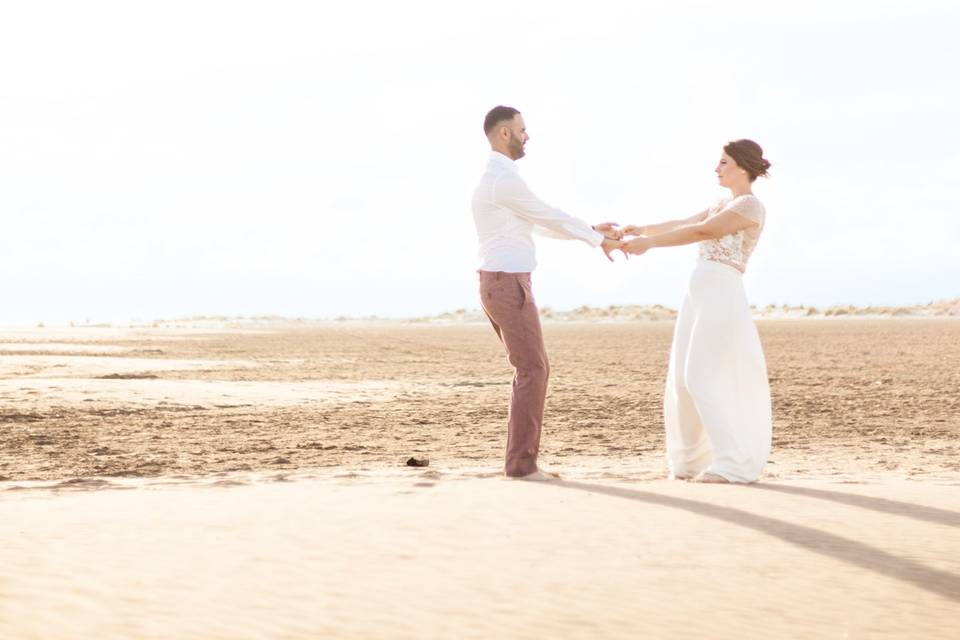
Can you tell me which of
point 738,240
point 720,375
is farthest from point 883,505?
point 738,240

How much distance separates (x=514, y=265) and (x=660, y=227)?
1.27m

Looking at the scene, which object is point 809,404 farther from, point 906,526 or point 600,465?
point 906,526

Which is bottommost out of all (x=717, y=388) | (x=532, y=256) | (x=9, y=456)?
(x=9, y=456)

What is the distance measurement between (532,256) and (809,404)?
7.60 meters

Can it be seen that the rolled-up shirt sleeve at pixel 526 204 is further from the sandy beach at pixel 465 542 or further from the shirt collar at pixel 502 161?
the sandy beach at pixel 465 542

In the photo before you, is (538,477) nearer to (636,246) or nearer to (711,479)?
(711,479)

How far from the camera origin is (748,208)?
20.4 ft

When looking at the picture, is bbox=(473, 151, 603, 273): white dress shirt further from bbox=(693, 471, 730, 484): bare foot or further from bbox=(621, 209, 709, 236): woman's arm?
bbox=(693, 471, 730, 484): bare foot

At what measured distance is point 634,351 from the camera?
89.0ft

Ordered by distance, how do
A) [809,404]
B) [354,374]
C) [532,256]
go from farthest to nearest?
[354,374] < [809,404] < [532,256]

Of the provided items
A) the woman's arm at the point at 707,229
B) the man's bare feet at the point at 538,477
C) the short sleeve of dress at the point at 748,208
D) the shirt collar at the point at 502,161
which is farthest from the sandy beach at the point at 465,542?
the shirt collar at the point at 502,161

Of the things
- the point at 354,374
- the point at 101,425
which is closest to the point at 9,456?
the point at 101,425

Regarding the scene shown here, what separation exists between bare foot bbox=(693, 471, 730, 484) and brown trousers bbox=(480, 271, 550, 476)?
89 centimetres

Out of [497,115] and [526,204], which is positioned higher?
[497,115]
